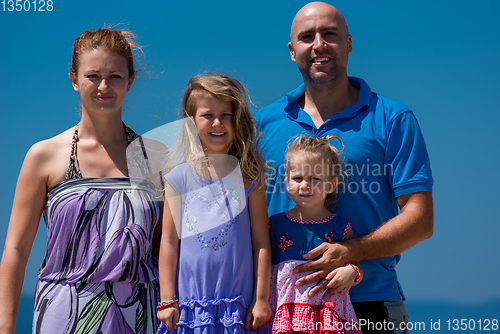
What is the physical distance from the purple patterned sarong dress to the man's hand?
746 millimetres

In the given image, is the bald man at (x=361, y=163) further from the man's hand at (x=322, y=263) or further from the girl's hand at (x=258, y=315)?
the girl's hand at (x=258, y=315)

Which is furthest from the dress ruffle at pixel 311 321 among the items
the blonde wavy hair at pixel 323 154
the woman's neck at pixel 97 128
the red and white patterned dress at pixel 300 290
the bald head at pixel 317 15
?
the bald head at pixel 317 15

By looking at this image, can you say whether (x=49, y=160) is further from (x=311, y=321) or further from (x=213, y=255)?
(x=311, y=321)

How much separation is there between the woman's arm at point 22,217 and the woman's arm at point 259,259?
0.98 metres

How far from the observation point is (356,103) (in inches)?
102

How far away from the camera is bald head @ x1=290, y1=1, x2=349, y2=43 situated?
266cm

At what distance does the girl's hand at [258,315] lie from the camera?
204cm

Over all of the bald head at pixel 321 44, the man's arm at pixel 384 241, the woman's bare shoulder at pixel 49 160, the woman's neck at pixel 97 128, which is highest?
the bald head at pixel 321 44

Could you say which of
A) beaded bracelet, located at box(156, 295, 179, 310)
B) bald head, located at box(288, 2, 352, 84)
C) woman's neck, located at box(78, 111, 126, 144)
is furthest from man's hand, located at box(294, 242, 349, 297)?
woman's neck, located at box(78, 111, 126, 144)

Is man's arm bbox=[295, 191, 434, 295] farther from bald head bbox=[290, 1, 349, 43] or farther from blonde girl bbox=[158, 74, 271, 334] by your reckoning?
bald head bbox=[290, 1, 349, 43]

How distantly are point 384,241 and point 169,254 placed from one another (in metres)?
1.07

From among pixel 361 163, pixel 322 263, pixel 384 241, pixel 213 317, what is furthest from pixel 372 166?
pixel 213 317

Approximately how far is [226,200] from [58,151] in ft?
2.70

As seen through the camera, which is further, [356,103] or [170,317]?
[356,103]
